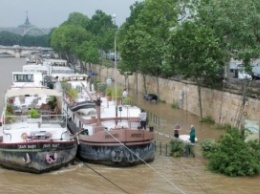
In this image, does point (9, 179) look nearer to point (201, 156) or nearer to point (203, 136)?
point (201, 156)

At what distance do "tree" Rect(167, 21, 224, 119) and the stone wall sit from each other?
193 cm

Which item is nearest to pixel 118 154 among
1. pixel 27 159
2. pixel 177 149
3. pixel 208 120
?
pixel 177 149

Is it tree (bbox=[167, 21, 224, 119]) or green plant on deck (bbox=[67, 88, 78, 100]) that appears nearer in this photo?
green plant on deck (bbox=[67, 88, 78, 100])

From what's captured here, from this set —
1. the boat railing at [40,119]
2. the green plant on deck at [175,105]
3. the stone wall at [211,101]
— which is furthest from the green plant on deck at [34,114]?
the green plant on deck at [175,105]

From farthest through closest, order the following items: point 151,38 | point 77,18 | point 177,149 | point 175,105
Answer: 1. point 77,18
2. point 151,38
3. point 175,105
4. point 177,149

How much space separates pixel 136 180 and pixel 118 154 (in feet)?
5.75

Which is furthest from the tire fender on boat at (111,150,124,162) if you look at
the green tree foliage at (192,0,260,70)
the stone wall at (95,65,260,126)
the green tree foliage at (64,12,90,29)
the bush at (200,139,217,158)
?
the green tree foliage at (64,12,90,29)

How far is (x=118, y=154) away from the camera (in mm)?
22594

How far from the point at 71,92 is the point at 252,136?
10.1 meters

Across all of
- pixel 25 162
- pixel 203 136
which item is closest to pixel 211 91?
pixel 203 136

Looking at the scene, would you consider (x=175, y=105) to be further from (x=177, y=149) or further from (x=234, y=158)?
(x=234, y=158)

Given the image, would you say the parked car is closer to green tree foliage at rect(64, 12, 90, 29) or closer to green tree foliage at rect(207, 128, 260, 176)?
green tree foliage at rect(207, 128, 260, 176)

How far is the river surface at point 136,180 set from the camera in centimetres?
1992

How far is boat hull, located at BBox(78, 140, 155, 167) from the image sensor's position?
74.0 feet
